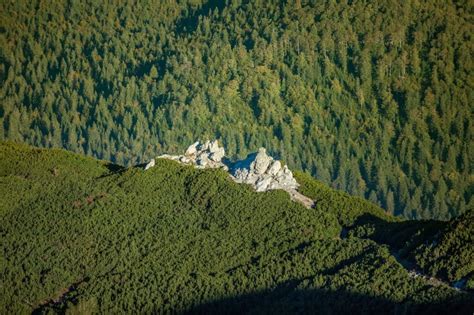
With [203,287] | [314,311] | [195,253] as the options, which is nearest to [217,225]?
[195,253]

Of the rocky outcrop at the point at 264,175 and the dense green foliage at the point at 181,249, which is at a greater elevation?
the rocky outcrop at the point at 264,175

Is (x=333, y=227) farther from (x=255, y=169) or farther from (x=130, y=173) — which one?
(x=130, y=173)

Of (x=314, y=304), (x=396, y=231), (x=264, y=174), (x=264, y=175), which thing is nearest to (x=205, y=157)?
(x=264, y=174)

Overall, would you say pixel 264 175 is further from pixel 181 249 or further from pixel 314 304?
pixel 314 304

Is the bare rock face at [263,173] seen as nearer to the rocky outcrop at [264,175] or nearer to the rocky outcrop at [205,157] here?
the rocky outcrop at [264,175]

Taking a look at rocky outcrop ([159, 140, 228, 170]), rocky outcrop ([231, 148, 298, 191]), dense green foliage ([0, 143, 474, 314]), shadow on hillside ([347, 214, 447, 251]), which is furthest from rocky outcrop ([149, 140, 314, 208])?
shadow on hillside ([347, 214, 447, 251])

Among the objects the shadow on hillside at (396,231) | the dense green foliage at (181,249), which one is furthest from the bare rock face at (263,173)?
the shadow on hillside at (396,231)
